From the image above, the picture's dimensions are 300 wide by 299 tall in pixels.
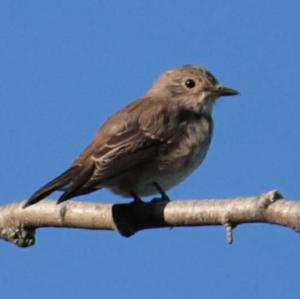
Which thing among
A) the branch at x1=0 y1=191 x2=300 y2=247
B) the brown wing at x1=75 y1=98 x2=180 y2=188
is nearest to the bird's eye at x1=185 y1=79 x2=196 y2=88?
the brown wing at x1=75 y1=98 x2=180 y2=188

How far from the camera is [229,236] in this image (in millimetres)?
4988

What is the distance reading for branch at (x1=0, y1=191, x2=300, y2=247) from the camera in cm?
473

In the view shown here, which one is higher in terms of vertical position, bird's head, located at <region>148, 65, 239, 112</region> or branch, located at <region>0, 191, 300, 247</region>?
bird's head, located at <region>148, 65, 239, 112</region>

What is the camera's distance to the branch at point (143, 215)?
473cm

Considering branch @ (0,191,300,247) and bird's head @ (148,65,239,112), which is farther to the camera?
bird's head @ (148,65,239,112)

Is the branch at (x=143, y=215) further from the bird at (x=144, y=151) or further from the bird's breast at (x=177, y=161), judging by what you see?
the bird's breast at (x=177, y=161)

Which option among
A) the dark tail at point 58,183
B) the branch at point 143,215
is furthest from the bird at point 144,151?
the branch at point 143,215

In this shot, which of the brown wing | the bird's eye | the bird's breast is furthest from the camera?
the bird's eye

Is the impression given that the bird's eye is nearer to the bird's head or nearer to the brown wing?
the bird's head

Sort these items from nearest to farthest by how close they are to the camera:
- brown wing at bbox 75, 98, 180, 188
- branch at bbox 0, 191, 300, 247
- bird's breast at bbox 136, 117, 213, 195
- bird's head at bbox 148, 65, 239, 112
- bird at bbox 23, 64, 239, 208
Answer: branch at bbox 0, 191, 300, 247, bird at bbox 23, 64, 239, 208, brown wing at bbox 75, 98, 180, 188, bird's breast at bbox 136, 117, 213, 195, bird's head at bbox 148, 65, 239, 112

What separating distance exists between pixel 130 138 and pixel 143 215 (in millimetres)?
1317

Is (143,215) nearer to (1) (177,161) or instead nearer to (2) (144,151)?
(2) (144,151)

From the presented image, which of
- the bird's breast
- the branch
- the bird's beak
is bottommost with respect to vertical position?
the branch

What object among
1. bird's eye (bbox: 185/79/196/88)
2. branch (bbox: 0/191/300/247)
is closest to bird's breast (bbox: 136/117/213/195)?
bird's eye (bbox: 185/79/196/88)
